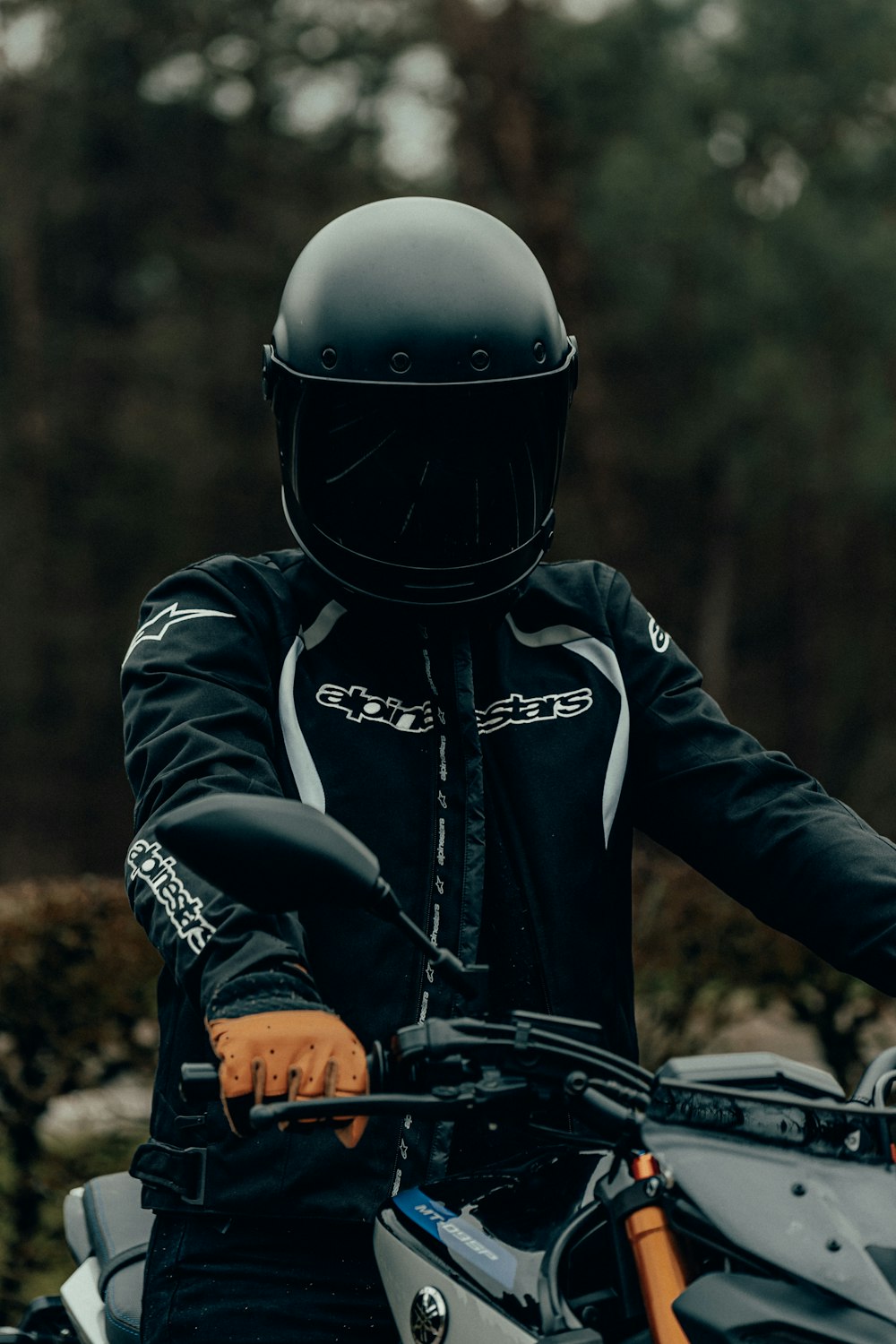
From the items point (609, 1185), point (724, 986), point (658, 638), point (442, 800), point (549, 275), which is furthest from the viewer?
point (549, 275)

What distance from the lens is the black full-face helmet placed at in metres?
2.21

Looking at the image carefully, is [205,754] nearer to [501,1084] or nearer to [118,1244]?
[501,1084]

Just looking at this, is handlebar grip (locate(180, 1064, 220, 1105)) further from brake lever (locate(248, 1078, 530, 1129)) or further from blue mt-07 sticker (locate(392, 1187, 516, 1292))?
blue mt-07 sticker (locate(392, 1187, 516, 1292))

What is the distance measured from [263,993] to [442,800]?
1.72 ft

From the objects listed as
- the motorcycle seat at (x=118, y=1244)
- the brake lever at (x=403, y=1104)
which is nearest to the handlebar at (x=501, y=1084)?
the brake lever at (x=403, y=1104)

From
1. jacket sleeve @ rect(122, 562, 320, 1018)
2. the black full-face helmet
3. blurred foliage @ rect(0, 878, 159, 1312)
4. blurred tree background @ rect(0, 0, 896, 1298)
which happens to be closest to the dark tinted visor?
the black full-face helmet

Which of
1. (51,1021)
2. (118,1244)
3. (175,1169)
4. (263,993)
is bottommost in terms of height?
(51,1021)

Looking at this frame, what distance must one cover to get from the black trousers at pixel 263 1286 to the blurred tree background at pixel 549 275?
10.3 m

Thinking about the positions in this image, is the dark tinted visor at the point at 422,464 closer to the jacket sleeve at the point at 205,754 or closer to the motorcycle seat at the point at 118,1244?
the jacket sleeve at the point at 205,754

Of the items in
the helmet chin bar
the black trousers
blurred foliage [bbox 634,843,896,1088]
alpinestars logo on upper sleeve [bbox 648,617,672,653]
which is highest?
the helmet chin bar

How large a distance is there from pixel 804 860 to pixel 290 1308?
81 cm

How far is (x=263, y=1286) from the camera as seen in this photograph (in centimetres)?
197

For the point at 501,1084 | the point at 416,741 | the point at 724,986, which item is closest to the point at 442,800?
the point at 416,741

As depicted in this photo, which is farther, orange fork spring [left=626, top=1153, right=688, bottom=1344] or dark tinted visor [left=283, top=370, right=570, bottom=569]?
dark tinted visor [left=283, top=370, right=570, bottom=569]
